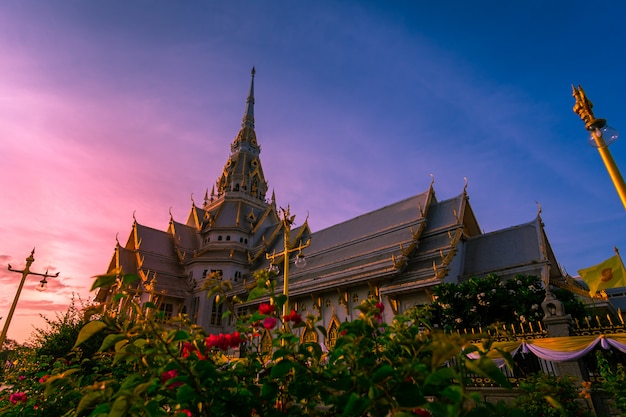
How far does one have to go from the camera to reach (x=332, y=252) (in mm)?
24625

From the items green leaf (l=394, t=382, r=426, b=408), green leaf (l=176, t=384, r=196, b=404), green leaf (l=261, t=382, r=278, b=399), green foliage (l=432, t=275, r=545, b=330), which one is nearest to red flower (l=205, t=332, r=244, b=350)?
green leaf (l=261, t=382, r=278, b=399)

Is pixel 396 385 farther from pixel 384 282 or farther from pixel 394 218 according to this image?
pixel 394 218

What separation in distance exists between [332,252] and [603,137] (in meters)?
19.6

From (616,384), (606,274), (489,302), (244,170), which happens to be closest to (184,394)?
(616,384)

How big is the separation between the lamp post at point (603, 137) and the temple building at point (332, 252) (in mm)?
7250

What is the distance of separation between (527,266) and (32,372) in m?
19.2

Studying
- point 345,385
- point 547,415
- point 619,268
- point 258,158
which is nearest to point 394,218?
point 619,268

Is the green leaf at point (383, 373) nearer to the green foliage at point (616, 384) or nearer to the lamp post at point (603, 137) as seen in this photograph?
A: the lamp post at point (603, 137)

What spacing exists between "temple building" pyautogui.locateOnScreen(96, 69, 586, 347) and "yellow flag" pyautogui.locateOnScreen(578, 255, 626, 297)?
1.49 m

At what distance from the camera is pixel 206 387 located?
2113mm

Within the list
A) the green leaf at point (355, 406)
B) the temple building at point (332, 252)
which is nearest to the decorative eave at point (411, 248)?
the temple building at point (332, 252)

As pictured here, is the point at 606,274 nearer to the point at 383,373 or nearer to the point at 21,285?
the point at 383,373

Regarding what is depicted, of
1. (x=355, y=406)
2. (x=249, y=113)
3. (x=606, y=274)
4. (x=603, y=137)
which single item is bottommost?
(x=355, y=406)

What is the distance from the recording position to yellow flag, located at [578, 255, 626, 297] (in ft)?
43.6
